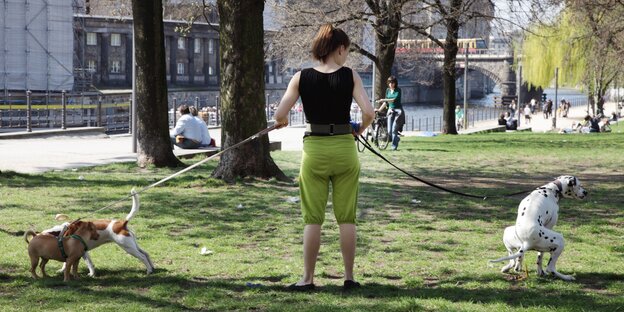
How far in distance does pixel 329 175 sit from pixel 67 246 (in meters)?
1.87

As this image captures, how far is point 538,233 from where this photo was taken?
22.4ft

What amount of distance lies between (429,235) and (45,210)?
422cm

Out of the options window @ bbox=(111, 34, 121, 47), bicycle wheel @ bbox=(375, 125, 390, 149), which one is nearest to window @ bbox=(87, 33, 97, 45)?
window @ bbox=(111, 34, 121, 47)

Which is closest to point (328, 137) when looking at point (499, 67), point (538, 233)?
point (538, 233)

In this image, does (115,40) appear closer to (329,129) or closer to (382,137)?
(382,137)

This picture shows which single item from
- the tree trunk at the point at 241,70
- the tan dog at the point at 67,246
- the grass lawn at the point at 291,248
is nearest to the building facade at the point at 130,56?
the tree trunk at the point at 241,70

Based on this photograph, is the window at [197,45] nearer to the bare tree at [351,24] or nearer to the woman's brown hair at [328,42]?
the bare tree at [351,24]

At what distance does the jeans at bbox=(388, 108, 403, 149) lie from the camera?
877 inches

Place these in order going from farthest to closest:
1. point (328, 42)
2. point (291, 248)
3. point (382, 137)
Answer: point (382, 137) → point (291, 248) → point (328, 42)

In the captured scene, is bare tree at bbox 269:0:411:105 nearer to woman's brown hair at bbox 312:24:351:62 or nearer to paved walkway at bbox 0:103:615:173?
paved walkway at bbox 0:103:615:173

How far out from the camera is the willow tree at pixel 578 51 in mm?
31516

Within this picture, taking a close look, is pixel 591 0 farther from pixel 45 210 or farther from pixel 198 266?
pixel 198 266

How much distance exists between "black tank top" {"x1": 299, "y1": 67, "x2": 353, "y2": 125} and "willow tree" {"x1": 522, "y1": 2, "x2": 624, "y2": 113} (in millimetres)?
22501

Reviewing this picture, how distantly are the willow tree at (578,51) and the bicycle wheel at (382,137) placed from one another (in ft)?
23.4
